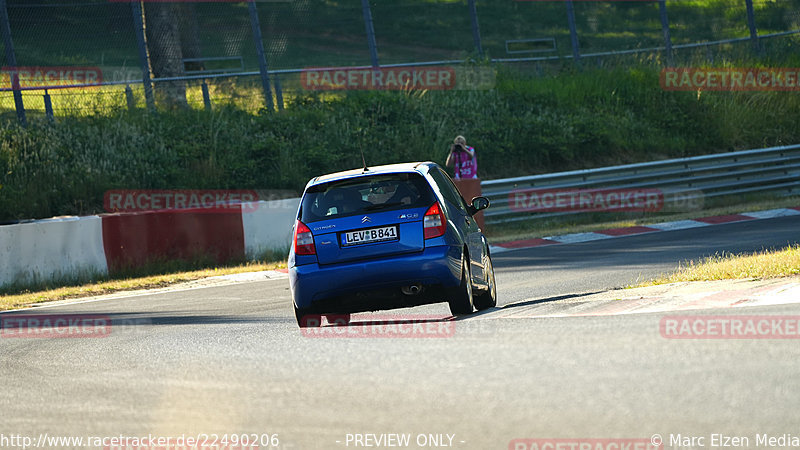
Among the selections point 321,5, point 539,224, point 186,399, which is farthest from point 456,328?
point 321,5

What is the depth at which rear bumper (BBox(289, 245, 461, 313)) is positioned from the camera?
32.1 ft

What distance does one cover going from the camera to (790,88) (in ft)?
99.5

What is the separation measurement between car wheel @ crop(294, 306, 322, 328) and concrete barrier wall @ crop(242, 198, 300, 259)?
912cm

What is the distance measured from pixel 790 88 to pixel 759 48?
4.37ft

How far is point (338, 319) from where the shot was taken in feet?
36.2

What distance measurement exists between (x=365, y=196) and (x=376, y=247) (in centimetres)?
54

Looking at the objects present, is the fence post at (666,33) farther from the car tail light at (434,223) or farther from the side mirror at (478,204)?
the car tail light at (434,223)

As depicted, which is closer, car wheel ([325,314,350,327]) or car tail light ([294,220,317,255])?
car tail light ([294,220,317,255])

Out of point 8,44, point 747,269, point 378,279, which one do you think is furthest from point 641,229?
point 8,44

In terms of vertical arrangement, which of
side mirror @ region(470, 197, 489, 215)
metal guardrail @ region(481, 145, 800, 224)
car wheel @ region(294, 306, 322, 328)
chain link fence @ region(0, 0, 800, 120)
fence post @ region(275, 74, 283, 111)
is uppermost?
chain link fence @ region(0, 0, 800, 120)

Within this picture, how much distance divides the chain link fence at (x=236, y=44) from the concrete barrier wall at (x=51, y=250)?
534cm

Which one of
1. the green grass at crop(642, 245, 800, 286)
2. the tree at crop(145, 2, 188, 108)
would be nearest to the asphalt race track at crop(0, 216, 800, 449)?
the green grass at crop(642, 245, 800, 286)

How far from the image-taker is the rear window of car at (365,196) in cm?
1009

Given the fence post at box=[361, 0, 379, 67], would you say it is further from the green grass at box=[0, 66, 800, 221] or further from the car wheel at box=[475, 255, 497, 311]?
the car wheel at box=[475, 255, 497, 311]
